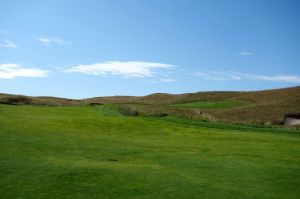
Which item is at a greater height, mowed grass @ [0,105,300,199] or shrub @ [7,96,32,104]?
shrub @ [7,96,32,104]

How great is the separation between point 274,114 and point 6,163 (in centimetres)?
4901

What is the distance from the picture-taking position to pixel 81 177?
2002 cm

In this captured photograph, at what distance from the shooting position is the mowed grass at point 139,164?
18650 mm

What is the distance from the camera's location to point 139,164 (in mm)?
23703

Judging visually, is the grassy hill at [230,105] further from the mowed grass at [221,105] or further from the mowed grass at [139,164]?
the mowed grass at [139,164]

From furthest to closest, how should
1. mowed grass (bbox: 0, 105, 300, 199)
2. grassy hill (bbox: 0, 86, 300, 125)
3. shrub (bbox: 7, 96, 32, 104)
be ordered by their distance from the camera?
shrub (bbox: 7, 96, 32, 104)
grassy hill (bbox: 0, 86, 300, 125)
mowed grass (bbox: 0, 105, 300, 199)

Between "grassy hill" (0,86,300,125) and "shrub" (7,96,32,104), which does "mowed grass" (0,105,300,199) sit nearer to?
"grassy hill" (0,86,300,125)

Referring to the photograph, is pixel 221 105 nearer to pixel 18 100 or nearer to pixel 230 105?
pixel 230 105

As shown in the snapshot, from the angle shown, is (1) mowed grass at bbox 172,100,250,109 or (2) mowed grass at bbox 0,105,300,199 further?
(1) mowed grass at bbox 172,100,250,109

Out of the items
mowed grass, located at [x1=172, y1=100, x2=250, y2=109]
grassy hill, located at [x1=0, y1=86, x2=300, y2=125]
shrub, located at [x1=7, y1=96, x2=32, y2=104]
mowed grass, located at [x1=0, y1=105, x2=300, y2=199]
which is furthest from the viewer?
mowed grass, located at [x1=172, y1=100, x2=250, y2=109]

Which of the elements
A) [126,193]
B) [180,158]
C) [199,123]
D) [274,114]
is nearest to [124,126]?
[199,123]

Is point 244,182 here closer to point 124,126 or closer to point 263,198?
point 263,198

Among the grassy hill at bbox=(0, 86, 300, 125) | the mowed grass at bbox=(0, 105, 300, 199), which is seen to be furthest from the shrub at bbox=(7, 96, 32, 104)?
the mowed grass at bbox=(0, 105, 300, 199)

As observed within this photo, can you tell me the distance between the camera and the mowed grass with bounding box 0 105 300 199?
1865 centimetres
